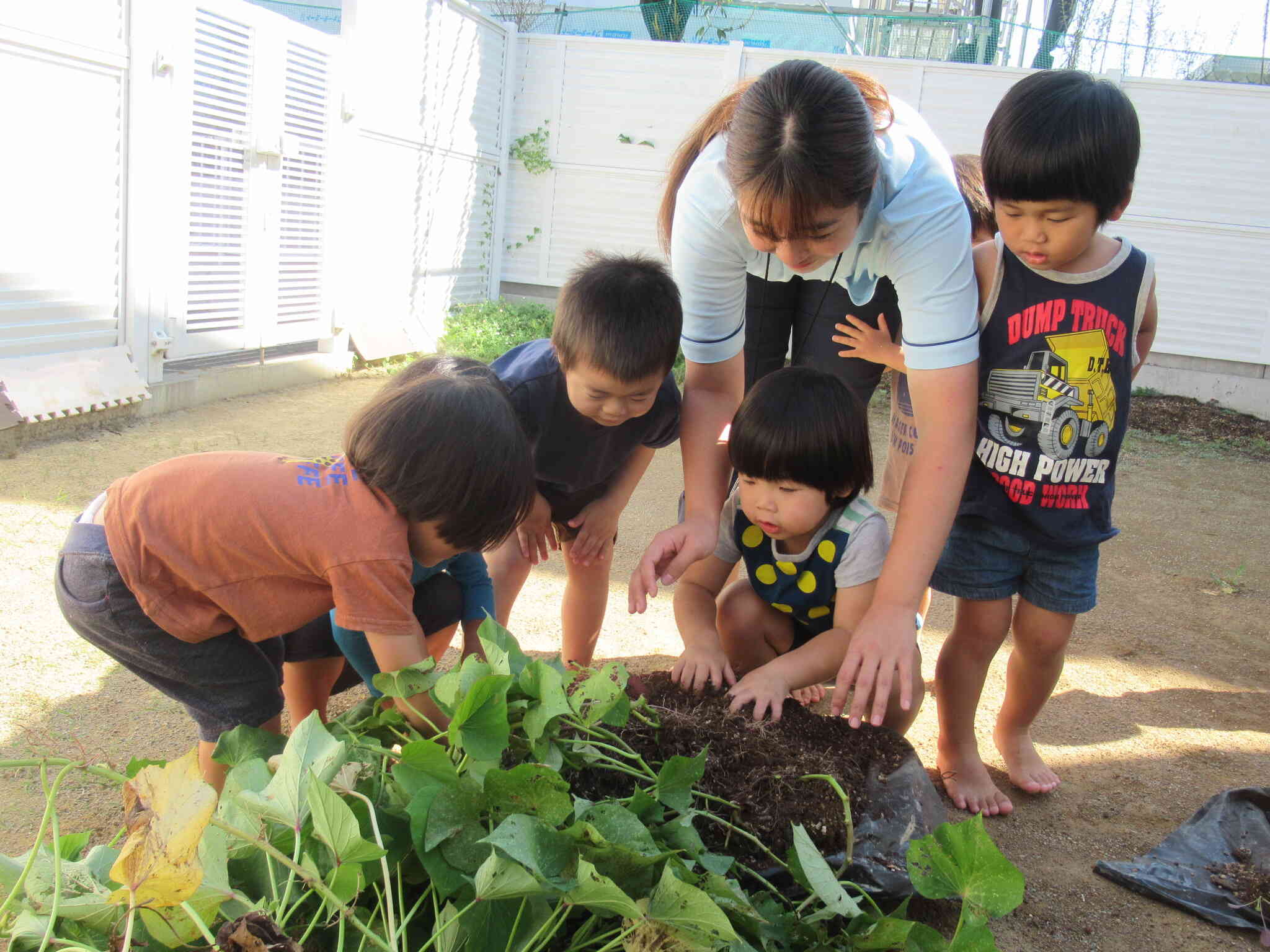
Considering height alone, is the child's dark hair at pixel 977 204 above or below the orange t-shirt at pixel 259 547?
above

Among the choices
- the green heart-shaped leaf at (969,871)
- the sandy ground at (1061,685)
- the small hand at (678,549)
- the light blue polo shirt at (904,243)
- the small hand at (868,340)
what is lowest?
the sandy ground at (1061,685)

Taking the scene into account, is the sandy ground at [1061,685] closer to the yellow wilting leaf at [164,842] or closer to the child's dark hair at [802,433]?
the child's dark hair at [802,433]

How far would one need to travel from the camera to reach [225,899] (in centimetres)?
99

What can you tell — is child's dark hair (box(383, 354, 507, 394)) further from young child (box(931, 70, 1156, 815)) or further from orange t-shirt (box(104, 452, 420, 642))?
young child (box(931, 70, 1156, 815))

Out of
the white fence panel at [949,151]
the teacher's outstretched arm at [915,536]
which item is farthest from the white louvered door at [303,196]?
the teacher's outstretched arm at [915,536]

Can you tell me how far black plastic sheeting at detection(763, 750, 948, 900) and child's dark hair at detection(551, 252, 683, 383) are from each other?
0.87 metres

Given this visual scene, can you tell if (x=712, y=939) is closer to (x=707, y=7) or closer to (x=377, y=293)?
(x=377, y=293)

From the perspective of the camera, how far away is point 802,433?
77.7 inches

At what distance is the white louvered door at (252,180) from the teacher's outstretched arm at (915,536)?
171 inches

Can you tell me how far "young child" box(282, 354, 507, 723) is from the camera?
1.94m

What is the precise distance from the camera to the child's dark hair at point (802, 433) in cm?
198

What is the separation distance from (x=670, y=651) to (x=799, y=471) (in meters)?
1.11

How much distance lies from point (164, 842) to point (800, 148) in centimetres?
122

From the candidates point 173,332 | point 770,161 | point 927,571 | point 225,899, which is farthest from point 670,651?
point 173,332
